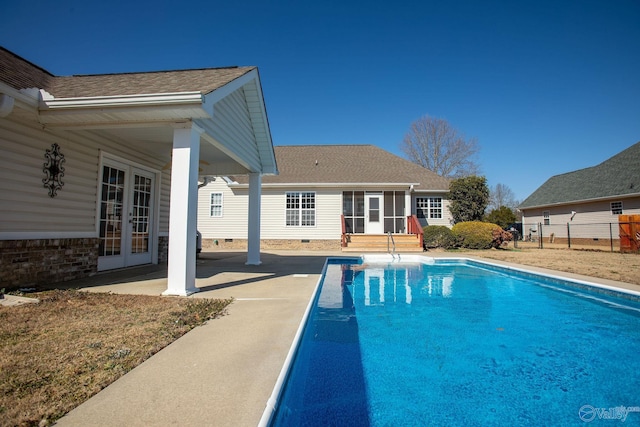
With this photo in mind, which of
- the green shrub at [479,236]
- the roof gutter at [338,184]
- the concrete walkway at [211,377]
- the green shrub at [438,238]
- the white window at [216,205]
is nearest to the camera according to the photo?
the concrete walkway at [211,377]

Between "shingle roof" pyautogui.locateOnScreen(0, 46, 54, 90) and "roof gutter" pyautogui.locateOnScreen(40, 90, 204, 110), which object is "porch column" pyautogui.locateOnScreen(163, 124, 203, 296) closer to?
"roof gutter" pyautogui.locateOnScreen(40, 90, 204, 110)

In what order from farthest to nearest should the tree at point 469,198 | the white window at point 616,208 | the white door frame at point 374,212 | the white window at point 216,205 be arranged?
the white window at point 616,208 → the white window at point 216,205 → the tree at point 469,198 → the white door frame at point 374,212

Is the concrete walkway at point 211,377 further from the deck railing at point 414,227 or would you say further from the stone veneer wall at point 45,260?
the deck railing at point 414,227

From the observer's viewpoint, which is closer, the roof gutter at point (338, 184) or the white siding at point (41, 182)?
the white siding at point (41, 182)

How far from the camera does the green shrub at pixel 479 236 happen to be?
15164 millimetres

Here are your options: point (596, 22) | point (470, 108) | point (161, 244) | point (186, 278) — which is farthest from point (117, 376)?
point (470, 108)

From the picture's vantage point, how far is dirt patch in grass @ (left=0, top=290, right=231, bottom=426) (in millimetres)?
1853

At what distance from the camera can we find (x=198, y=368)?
2363mm

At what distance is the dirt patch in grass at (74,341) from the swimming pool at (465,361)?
1303 millimetres

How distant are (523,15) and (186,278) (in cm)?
1464

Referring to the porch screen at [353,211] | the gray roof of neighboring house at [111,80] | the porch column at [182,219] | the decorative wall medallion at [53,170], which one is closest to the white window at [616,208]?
the porch screen at [353,211]

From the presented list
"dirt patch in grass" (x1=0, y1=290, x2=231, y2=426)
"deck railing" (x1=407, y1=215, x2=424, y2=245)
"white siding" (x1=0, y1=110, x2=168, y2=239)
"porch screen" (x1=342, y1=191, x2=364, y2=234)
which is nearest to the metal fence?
"deck railing" (x1=407, y1=215, x2=424, y2=245)

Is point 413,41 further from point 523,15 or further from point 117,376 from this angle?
point 117,376

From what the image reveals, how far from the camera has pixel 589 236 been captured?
19.0 metres
